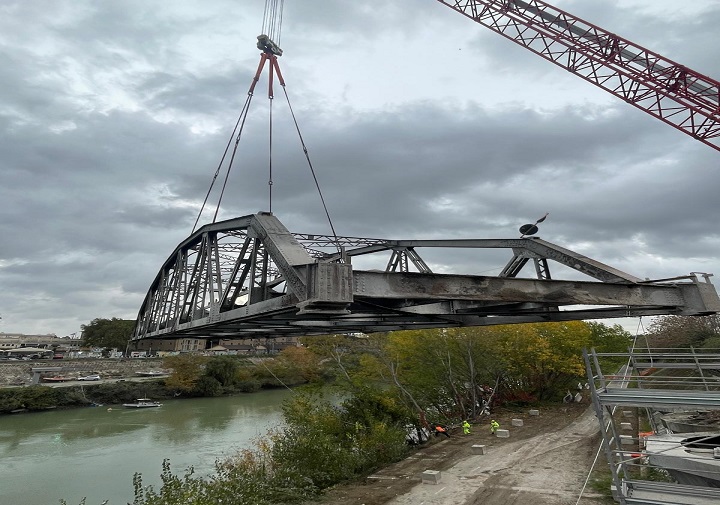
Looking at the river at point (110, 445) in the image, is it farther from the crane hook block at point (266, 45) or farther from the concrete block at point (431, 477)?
the crane hook block at point (266, 45)

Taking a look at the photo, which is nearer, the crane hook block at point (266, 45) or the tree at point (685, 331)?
the crane hook block at point (266, 45)

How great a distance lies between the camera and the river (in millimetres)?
22781

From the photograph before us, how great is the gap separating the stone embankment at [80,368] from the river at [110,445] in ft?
38.5

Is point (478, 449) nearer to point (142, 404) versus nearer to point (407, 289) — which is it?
point (407, 289)

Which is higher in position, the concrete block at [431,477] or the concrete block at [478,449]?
the concrete block at [431,477]

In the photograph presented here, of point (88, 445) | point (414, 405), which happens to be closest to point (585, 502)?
point (414, 405)

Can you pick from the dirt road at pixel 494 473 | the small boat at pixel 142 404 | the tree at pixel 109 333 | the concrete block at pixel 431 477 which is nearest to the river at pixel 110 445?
the small boat at pixel 142 404

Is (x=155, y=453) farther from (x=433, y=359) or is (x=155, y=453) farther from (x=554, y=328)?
(x=554, y=328)

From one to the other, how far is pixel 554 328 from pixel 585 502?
21644mm

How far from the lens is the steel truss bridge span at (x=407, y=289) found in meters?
6.41

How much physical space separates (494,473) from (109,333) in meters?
98.3

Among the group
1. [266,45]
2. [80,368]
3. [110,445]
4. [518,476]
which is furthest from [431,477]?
[80,368]

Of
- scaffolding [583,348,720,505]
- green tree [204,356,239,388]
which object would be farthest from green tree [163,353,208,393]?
scaffolding [583,348,720,505]

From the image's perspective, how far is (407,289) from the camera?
671cm
